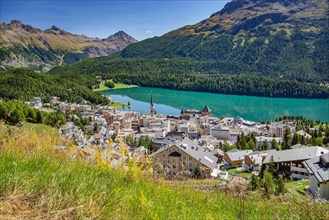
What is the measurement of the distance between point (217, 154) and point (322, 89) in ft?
311

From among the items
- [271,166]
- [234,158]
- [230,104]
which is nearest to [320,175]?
[271,166]

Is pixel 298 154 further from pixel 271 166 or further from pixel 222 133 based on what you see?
pixel 222 133

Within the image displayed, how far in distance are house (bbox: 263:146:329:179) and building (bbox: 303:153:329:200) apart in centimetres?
344

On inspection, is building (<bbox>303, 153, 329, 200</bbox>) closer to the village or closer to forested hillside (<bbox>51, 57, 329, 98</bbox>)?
the village

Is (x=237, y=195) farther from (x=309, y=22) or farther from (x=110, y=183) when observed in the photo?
(x=309, y=22)

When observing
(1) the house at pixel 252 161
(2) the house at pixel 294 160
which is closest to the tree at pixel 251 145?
(1) the house at pixel 252 161

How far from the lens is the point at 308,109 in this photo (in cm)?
9156

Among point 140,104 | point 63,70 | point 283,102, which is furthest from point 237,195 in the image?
point 63,70

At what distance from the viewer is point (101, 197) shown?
9.60 feet

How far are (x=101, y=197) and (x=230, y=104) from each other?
→ 10074 centimetres

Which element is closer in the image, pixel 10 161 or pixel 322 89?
pixel 10 161

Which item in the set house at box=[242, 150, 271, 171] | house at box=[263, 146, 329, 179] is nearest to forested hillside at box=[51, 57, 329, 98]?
house at box=[242, 150, 271, 171]

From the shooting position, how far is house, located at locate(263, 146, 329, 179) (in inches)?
1015

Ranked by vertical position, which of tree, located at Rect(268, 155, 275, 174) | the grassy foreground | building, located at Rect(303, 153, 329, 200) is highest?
the grassy foreground
